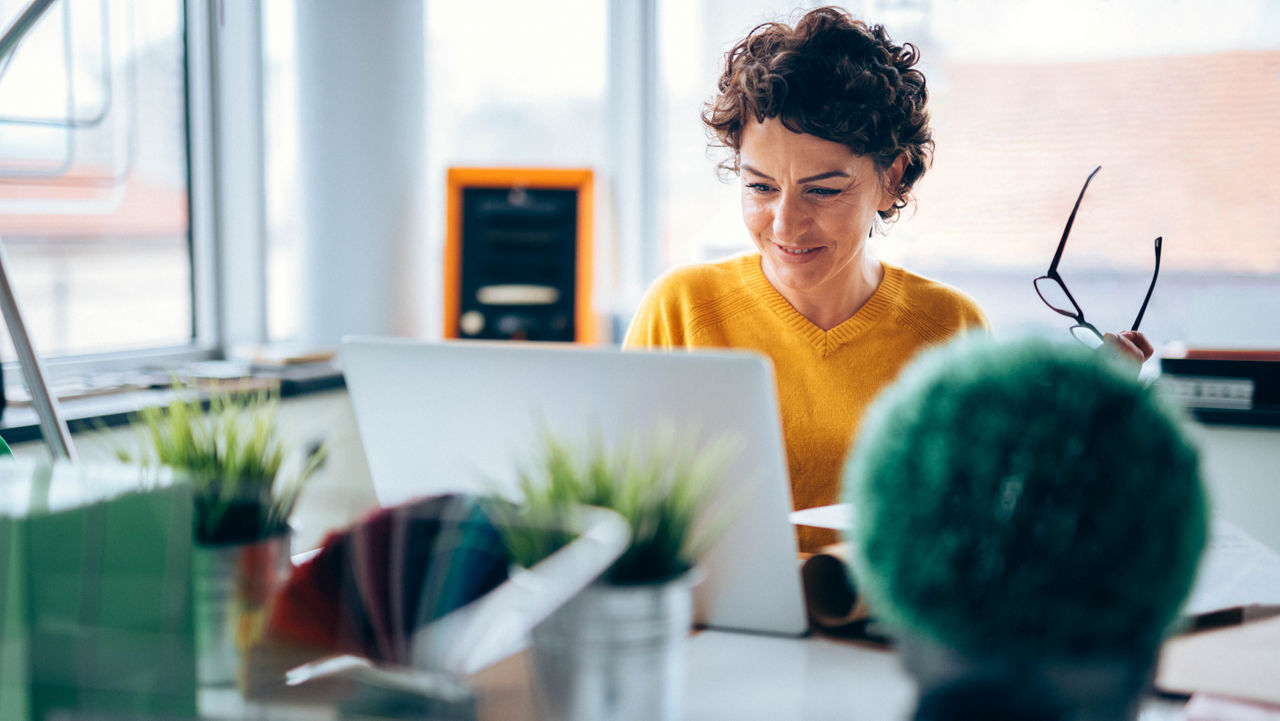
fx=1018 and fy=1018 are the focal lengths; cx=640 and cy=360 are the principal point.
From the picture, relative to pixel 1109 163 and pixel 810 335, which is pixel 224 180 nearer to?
pixel 810 335

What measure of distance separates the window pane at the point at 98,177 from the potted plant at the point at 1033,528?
2.04 meters

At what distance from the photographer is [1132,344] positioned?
1.21 metres

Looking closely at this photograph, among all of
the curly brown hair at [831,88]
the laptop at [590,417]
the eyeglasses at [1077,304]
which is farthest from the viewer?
the curly brown hair at [831,88]

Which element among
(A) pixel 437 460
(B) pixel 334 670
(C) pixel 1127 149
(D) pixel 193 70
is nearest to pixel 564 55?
(D) pixel 193 70

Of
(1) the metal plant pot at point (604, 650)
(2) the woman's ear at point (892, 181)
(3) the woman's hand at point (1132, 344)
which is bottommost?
(1) the metal plant pot at point (604, 650)

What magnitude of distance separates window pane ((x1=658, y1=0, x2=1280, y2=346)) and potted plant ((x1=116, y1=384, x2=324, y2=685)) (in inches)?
79.8

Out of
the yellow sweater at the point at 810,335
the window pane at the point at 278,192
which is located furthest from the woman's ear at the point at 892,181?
the window pane at the point at 278,192

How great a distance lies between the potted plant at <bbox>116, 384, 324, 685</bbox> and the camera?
2.07 ft

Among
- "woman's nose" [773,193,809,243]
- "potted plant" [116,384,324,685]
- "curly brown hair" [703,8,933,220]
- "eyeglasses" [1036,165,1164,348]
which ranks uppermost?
"curly brown hair" [703,8,933,220]

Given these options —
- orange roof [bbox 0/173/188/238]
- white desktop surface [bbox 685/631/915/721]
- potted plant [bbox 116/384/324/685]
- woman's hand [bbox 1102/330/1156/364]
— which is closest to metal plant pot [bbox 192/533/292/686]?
potted plant [bbox 116/384/324/685]

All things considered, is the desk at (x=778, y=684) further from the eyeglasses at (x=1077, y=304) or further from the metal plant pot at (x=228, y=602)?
the eyeglasses at (x=1077, y=304)

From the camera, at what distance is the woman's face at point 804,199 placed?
1511 millimetres

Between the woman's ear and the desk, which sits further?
the woman's ear

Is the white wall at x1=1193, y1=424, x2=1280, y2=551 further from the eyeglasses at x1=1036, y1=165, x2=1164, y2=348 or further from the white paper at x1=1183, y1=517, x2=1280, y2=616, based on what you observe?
the white paper at x1=1183, y1=517, x2=1280, y2=616
